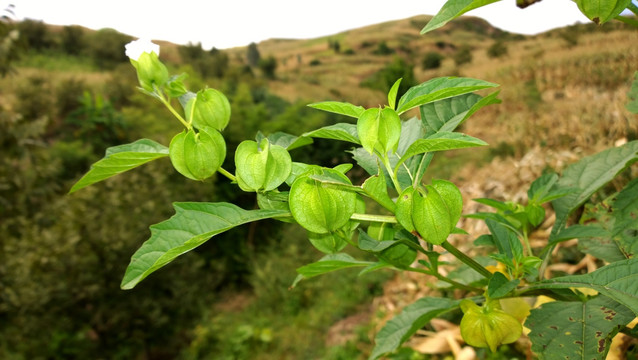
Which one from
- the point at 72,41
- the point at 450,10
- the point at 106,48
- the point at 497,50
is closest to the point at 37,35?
the point at 72,41

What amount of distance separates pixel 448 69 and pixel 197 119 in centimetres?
1156

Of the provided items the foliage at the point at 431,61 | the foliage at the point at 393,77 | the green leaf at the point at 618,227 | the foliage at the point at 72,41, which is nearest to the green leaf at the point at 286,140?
the green leaf at the point at 618,227

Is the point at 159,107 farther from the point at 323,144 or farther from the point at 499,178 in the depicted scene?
the point at 499,178

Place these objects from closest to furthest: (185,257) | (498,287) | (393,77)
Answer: (498,287), (185,257), (393,77)

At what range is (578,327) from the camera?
1.47 ft

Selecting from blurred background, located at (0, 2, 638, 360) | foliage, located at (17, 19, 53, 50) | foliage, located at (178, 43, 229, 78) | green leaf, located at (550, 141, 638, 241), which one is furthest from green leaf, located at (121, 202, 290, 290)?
foliage, located at (17, 19, 53, 50)

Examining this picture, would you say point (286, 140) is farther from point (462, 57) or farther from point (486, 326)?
point (462, 57)

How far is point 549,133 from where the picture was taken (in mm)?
2857

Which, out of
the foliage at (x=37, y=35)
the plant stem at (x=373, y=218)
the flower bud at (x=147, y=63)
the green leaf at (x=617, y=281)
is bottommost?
the green leaf at (x=617, y=281)

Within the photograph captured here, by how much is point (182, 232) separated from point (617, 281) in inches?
15.3

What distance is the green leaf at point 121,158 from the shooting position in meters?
0.38

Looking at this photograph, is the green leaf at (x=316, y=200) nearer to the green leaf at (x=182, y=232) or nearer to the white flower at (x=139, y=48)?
the green leaf at (x=182, y=232)

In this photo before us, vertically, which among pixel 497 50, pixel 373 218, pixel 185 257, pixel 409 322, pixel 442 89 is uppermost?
pixel 497 50

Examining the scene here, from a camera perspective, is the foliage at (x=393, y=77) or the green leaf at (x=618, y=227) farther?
the foliage at (x=393, y=77)
